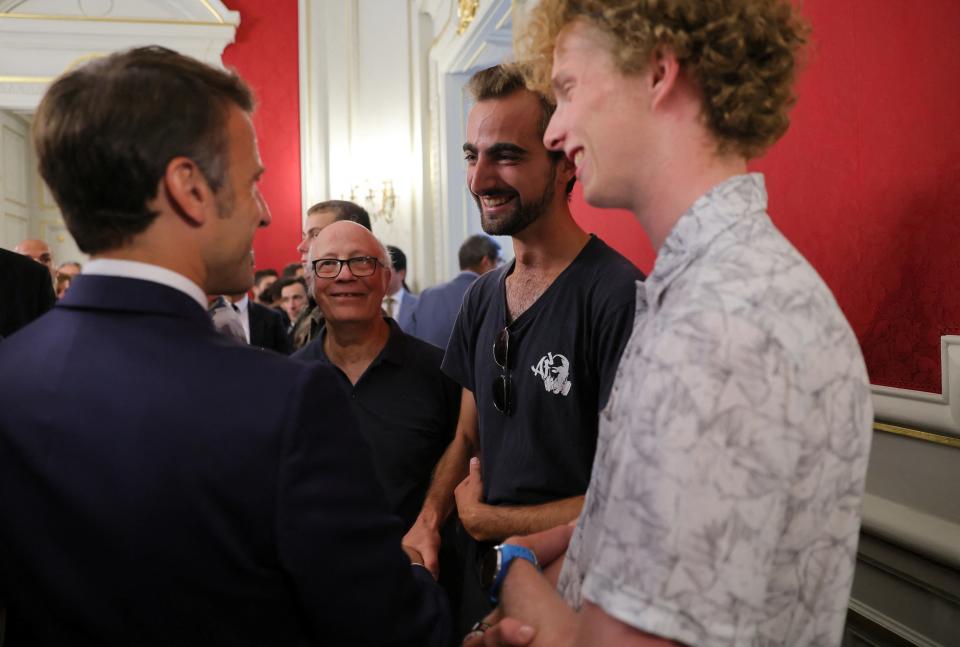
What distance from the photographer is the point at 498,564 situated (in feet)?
4.08

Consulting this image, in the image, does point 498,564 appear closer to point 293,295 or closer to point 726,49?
point 726,49

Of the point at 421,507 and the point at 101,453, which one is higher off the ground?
the point at 101,453

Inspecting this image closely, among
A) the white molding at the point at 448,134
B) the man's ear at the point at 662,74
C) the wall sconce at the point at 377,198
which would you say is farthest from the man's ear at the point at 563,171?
the wall sconce at the point at 377,198

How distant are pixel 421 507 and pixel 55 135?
1.45 metres

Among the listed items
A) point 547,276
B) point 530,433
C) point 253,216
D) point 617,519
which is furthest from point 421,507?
point 617,519

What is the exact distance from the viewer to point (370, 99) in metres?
9.24

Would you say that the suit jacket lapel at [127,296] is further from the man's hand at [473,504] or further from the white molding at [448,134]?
the white molding at [448,134]

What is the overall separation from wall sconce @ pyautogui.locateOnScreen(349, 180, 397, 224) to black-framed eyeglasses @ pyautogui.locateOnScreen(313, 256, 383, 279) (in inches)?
258

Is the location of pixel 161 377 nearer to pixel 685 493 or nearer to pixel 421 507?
pixel 685 493

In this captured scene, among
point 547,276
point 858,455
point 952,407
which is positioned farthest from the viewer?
point 547,276

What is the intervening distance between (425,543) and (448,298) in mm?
2799

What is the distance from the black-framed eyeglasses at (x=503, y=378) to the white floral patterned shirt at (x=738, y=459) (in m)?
0.88

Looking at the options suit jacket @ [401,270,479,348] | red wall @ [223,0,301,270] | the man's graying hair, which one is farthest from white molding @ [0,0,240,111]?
the man's graying hair

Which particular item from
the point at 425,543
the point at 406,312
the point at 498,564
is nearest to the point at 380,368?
the point at 425,543
